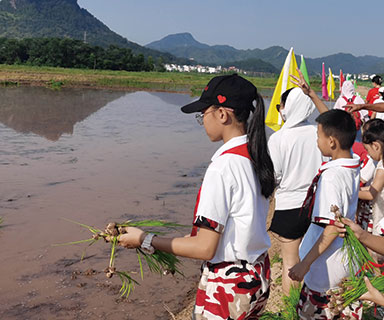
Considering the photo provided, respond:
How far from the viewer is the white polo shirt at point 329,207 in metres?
1.99

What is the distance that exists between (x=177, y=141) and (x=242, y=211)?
36.5 feet

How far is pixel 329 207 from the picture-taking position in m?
1.97

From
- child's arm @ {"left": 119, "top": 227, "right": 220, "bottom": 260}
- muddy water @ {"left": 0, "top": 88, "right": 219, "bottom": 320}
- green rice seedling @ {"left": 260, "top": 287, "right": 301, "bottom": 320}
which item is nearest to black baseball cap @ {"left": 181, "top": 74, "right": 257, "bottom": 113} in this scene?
child's arm @ {"left": 119, "top": 227, "right": 220, "bottom": 260}

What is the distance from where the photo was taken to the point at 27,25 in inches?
7653

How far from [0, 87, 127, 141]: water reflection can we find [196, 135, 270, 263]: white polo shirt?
10962 mm

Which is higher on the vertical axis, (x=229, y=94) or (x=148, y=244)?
(x=229, y=94)

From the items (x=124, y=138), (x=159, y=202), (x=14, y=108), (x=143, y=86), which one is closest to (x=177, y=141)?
(x=124, y=138)

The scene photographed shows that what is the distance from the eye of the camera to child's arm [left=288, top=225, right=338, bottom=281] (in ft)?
6.44

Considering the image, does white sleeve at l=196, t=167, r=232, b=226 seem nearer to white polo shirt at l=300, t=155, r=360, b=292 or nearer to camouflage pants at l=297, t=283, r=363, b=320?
white polo shirt at l=300, t=155, r=360, b=292

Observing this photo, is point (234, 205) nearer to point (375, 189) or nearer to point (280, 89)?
point (375, 189)

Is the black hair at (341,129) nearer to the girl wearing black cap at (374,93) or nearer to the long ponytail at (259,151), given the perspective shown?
the long ponytail at (259,151)

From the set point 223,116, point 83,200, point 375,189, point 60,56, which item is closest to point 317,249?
point 223,116

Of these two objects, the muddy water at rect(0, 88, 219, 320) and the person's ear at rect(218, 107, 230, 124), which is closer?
the person's ear at rect(218, 107, 230, 124)

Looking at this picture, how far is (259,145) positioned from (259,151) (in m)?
0.02
